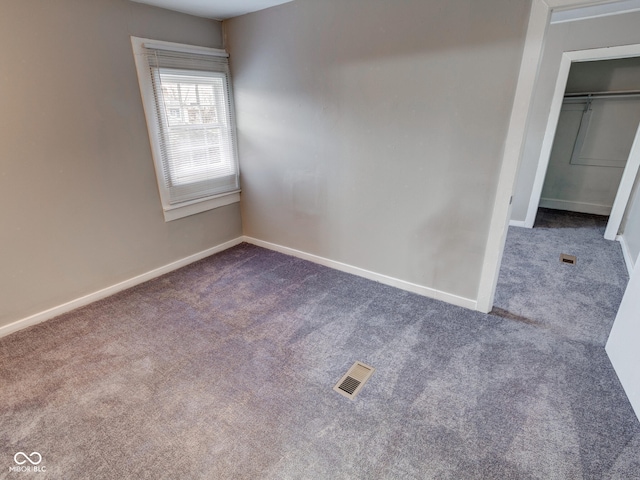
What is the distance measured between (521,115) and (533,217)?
9.01 feet

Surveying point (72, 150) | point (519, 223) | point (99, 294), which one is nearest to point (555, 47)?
point (519, 223)

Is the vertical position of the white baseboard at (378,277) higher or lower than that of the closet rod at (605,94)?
lower

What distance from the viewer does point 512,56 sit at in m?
1.97

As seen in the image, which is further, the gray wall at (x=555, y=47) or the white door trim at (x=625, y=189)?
the white door trim at (x=625, y=189)

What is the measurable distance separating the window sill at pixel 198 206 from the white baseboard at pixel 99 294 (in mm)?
460

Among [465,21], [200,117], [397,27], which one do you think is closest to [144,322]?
[200,117]

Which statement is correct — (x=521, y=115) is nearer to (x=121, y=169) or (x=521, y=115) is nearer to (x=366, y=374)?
(x=366, y=374)

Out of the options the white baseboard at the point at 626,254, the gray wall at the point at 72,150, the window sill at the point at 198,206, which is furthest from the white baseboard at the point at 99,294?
the white baseboard at the point at 626,254

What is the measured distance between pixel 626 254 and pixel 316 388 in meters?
3.59

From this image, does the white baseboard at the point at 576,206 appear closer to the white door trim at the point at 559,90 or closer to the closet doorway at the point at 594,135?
the closet doorway at the point at 594,135

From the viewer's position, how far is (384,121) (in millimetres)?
2527

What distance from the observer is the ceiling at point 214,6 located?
8.41 ft

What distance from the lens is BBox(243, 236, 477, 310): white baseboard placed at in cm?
260

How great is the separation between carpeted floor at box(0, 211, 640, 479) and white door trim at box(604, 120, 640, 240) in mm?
1356
